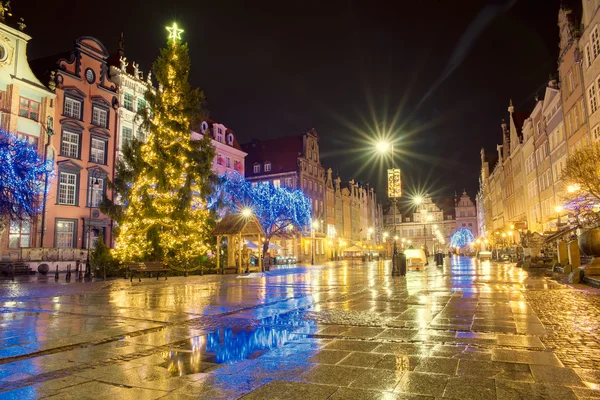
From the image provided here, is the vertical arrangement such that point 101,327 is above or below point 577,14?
below

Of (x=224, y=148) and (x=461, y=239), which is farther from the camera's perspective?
(x=461, y=239)

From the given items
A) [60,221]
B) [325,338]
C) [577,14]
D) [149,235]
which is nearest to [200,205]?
[149,235]

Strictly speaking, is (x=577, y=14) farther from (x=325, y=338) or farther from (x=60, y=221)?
(x=60, y=221)

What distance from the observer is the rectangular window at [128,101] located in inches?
1684

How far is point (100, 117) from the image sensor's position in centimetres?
4012

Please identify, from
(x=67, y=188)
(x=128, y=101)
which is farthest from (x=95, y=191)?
(x=128, y=101)

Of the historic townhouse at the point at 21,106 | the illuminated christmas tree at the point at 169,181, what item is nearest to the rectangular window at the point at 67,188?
the historic townhouse at the point at 21,106

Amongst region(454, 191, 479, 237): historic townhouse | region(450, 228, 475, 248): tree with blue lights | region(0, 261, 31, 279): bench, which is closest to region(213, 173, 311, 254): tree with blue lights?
region(0, 261, 31, 279): bench

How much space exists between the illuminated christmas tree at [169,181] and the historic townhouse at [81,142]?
9.74 m

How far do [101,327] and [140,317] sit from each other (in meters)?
1.30

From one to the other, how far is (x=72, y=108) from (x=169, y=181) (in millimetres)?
17467

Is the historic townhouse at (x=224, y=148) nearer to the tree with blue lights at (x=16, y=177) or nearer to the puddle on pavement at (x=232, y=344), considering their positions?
the tree with blue lights at (x=16, y=177)

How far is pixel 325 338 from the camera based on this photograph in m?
6.53

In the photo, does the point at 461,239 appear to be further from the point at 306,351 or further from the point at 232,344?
the point at 306,351
